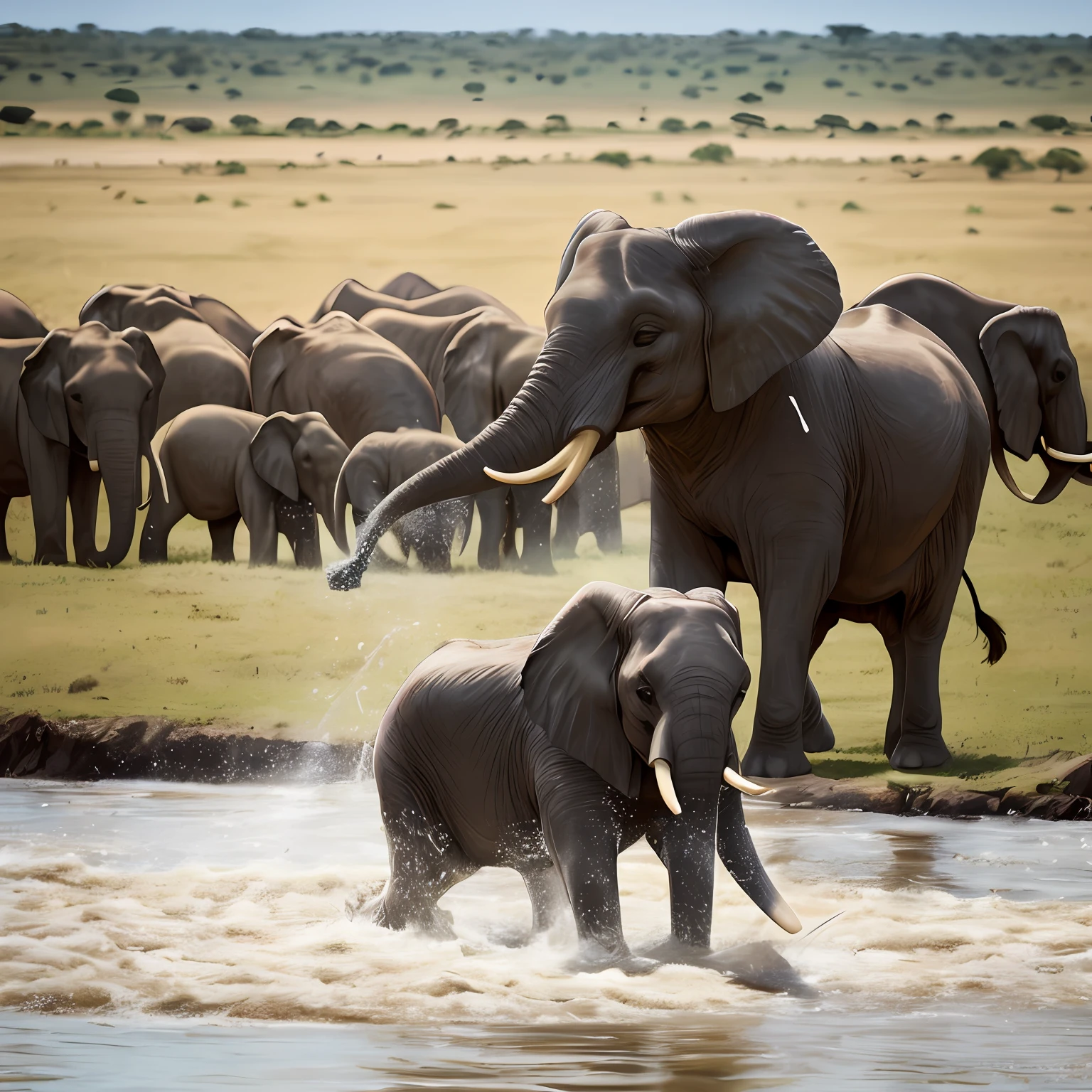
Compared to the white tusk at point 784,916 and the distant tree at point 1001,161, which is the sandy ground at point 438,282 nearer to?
the distant tree at point 1001,161

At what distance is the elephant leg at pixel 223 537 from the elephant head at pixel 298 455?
114 cm

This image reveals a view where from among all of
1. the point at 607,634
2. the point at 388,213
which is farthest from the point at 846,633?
the point at 388,213

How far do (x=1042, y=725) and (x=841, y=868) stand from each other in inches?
145

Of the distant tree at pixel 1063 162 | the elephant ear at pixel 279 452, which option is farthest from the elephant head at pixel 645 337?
the distant tree at pixel 1063 162

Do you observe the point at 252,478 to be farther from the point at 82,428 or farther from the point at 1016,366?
the point at 1016,366

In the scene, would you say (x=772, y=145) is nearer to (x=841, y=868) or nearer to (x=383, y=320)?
Answer: (x=383, y=320)

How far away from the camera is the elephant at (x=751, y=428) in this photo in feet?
22.9

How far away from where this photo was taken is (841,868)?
7.57m

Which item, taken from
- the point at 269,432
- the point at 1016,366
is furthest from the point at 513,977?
the point at 269,432

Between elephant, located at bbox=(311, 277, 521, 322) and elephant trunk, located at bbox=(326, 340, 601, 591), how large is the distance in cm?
1346

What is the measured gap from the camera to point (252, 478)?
16.0 m

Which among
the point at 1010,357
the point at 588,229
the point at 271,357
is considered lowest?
the point at 271,357

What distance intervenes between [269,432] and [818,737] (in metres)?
7.07

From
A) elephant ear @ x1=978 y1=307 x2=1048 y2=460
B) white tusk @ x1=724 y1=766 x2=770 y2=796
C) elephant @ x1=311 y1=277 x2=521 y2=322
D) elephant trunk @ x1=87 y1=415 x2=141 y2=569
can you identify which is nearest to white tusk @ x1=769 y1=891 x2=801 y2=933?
white tusk @ x1=724 y1=766 x2=770 y2=796
